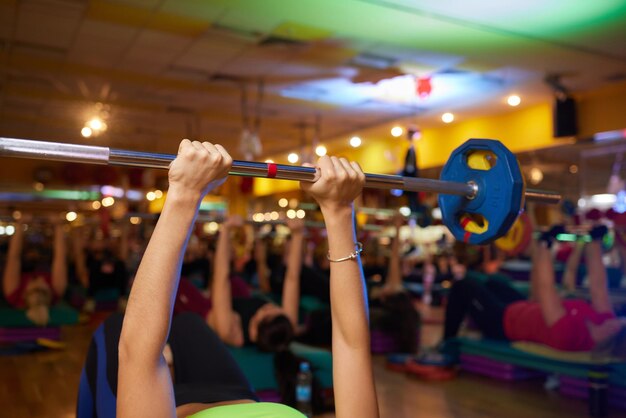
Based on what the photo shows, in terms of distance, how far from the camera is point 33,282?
5141mm

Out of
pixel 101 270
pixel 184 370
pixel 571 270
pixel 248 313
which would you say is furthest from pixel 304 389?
Result: pixel 101 270

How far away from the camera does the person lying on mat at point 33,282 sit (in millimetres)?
4918

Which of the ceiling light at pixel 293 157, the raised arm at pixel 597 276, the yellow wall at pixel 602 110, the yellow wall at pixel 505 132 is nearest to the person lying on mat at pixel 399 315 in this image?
the raised arm at pixel 597 276

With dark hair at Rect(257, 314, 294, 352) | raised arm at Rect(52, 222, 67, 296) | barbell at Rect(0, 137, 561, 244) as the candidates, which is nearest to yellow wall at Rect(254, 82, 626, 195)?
raised arm at Rect(52, 222, 67, 296)

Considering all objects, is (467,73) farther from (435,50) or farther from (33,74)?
(33,74)

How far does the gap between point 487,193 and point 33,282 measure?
486 cm

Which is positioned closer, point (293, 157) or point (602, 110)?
point (602, 110)

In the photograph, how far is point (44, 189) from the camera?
6375mm

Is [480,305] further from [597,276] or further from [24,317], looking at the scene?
[24,317]

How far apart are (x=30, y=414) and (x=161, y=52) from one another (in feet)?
10.2

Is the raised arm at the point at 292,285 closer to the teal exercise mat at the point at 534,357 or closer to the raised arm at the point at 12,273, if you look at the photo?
the teal exercise mat at the point at 534,357

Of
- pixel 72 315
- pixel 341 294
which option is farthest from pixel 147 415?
pixel 72 315

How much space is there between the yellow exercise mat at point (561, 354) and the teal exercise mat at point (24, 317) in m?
4.04

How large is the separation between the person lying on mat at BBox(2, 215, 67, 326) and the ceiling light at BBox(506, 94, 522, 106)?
495cm
